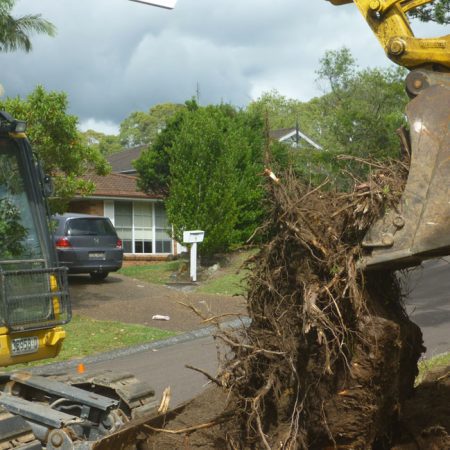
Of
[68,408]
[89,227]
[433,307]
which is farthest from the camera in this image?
[89,227]

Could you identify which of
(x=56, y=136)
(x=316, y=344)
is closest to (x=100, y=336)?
(x=56, y=136)

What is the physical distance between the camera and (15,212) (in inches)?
237

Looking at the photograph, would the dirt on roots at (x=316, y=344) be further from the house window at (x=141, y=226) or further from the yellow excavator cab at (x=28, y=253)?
the house window at (x=141, y=226)

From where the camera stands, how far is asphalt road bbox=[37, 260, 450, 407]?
989 centimetres

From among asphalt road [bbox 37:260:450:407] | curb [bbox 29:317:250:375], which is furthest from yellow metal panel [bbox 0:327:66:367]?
curb [bbox 29:317:250:375]

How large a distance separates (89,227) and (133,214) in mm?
10014

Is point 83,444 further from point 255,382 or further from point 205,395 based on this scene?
point 255,382

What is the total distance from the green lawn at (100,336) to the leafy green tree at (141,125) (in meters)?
74.3

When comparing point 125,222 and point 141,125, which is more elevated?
point 141,125

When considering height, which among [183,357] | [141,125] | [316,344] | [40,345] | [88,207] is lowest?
[183,357]

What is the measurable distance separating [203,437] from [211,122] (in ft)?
67.1

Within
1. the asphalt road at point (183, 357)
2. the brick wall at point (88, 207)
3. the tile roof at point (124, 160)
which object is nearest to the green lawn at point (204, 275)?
the brick wall at point (88, 207)

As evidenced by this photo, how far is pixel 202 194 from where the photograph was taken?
23.7 metres

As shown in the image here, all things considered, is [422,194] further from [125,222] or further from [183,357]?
[125,222]
